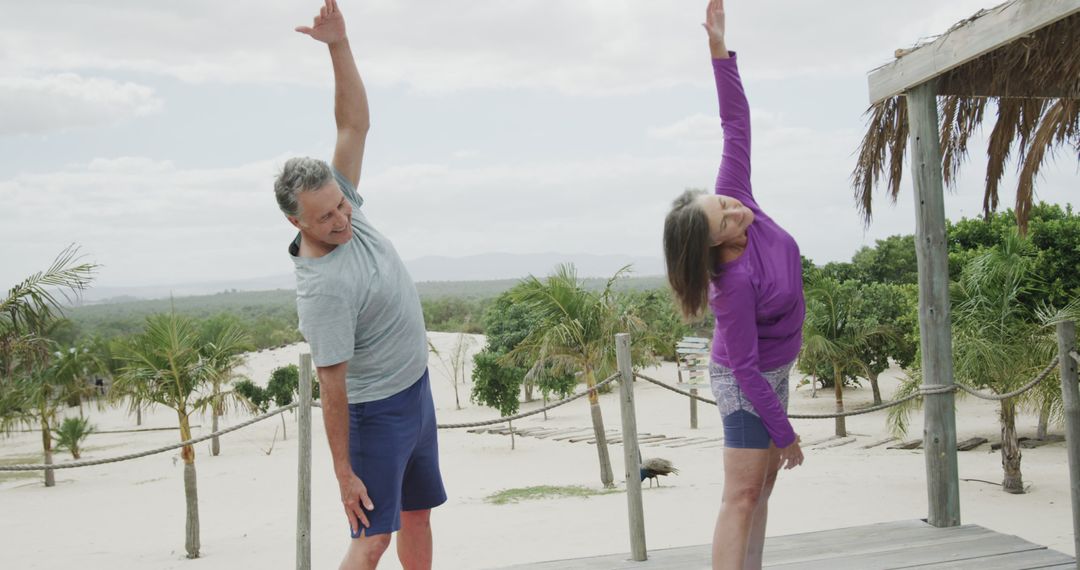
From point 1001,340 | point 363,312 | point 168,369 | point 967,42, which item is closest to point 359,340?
point 363,312

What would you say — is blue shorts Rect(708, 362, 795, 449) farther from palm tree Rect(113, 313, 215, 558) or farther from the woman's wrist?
palm tree Rect(113, 313, 215, 558)

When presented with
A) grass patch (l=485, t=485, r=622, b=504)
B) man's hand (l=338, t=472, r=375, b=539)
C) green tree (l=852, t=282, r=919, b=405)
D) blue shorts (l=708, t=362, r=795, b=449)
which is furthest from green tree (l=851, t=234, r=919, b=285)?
man's hand (l=338, t=472, r=375, b=539)

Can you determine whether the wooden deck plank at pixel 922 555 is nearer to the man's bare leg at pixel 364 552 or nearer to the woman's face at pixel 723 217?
Answer: the woman's face at pixel 723 217

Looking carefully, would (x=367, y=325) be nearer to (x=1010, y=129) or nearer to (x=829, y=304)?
(x=1010, y=129)

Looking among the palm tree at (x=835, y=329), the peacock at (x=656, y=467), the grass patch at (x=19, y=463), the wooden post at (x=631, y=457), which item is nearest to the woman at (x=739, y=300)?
the wooden post at (x=631, y=457)

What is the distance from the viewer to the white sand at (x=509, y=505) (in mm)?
9234

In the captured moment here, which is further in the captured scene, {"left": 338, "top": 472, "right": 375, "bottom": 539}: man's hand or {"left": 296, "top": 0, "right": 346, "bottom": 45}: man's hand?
{"left": 296, "top": 0, "right": 346, "bottom": 45}: man's hand

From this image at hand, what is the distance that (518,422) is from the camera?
21.6 meters

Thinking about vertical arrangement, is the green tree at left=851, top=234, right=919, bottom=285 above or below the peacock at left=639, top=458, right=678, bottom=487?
above

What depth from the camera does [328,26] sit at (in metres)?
2.70

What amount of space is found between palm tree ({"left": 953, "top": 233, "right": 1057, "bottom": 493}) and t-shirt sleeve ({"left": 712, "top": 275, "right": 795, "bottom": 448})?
6.43 m

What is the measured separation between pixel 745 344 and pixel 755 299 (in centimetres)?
14

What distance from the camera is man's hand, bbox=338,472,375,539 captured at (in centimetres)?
244

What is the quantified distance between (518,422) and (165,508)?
8.70m
